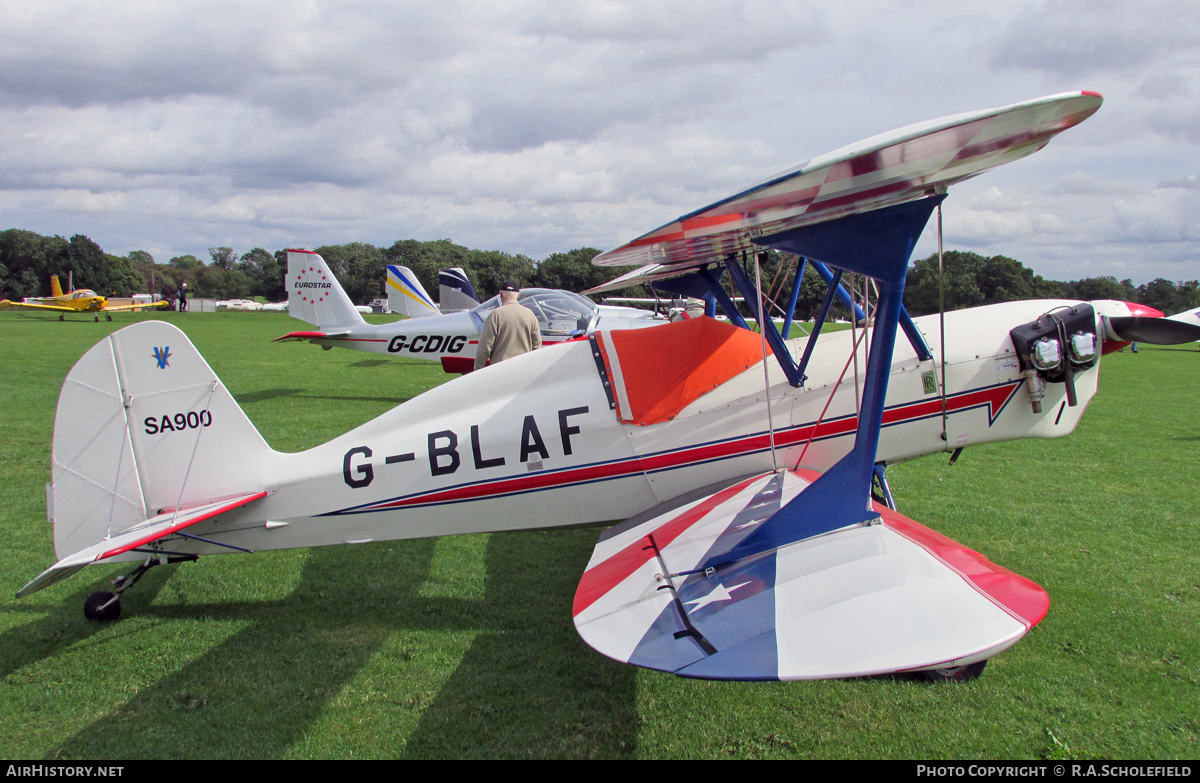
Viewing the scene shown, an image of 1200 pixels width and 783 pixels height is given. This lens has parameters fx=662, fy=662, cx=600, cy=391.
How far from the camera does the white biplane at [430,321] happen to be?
11.4m

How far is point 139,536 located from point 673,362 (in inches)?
113

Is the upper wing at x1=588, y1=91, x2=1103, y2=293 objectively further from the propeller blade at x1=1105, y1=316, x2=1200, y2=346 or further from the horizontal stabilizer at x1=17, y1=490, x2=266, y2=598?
the horizontal stabilizer at x1=17, y1=490, x2=266, y2=598

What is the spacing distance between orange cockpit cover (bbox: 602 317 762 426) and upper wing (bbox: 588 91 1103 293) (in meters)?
0.80

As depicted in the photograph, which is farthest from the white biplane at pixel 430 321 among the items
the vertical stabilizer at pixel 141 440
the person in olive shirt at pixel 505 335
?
the vertical stabilizer at pixel 141 440

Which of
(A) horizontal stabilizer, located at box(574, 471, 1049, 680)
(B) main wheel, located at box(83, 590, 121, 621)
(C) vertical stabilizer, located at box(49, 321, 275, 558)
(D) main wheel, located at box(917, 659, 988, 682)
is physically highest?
(C) vertical stabilizer, located at box(49, 321, 275, 558)

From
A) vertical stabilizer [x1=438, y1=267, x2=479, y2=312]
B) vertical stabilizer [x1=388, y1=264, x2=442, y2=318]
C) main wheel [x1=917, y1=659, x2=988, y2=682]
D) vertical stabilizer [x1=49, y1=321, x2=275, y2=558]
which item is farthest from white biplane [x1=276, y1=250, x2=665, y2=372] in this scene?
main wheel [x1=917, y1=659, x2=988, y2=682]

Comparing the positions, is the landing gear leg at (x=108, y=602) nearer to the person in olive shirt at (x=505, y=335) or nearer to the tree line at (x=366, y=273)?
the person in olive shirt at (x=505, y=335)

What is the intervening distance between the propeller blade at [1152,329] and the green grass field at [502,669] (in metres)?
1.55

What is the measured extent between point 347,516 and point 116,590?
153cm

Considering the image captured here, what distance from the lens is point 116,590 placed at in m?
3.88

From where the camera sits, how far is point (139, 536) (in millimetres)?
3287

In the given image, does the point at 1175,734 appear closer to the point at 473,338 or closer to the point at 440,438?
the point at 440,438

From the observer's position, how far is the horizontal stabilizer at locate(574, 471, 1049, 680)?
2.01m

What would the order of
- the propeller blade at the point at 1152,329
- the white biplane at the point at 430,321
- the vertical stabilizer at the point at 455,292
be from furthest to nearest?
1. the vertical stabilizer at the point at 455,292
2. the white biplane at the point at 430,321
3. the propeller blade at the point at 1152,329
